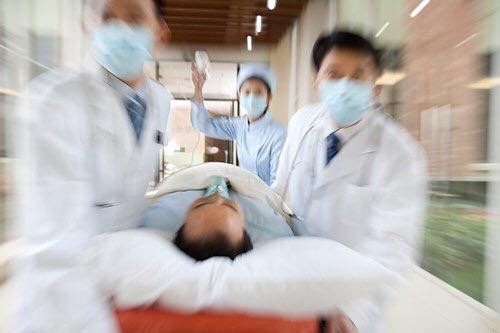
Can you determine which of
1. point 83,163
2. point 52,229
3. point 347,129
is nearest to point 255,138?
point 347,129

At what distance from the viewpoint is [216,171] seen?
1.45 m

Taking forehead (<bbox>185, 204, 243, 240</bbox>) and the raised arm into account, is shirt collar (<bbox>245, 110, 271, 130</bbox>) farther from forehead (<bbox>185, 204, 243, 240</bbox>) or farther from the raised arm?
forehead (<bbox>185, 204, 243, 240</bbox>)

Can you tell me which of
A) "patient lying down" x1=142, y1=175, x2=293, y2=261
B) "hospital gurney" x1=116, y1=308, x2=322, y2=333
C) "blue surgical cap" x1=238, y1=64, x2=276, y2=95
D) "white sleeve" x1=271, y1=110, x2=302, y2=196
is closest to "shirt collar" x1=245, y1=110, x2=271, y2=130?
"blue surgical cap" x1=238, y1=64, x2=276, y2=95

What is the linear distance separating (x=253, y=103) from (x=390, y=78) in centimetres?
78

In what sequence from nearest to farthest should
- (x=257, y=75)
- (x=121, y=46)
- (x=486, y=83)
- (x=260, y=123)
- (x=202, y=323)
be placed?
1. (x=202, y=323)
2. (x=121, y=46)
3. (x=486, y=83)
4. (x=257, y=75)
5. (x=260, y=123)

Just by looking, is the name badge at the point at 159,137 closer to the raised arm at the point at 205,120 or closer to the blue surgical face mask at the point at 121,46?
the blue surgical face mask at the point at 121,46

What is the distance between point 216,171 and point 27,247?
2.79ft

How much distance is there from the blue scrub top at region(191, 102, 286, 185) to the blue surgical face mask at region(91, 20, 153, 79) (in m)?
1.13

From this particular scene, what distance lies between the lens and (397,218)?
91cm

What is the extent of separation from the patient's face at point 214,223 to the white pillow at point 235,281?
0.12m

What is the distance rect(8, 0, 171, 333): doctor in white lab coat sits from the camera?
2.08 feet

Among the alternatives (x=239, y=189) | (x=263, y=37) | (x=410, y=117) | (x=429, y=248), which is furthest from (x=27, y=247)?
(x=263, y=37)

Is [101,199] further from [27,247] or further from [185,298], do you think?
[185,298]

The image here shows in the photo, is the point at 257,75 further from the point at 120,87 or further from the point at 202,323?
the point at 202,323
